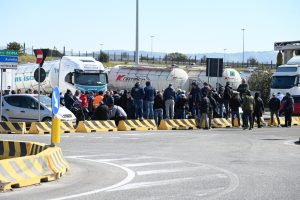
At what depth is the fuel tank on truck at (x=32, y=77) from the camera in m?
46.6

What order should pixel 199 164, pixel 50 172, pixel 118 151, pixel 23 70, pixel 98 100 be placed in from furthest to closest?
pixel 23 70
pixel 98 100
pixel 118 151
pixel 199 164
pixel 50 172

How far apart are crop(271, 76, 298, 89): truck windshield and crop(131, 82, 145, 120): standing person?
14.0m

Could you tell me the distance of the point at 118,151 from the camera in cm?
1827

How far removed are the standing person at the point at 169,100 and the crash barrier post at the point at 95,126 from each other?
3.06m

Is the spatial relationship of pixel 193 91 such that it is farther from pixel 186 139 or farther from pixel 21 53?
pixel 21 53

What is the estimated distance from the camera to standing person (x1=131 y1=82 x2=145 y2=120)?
2836 centimetres

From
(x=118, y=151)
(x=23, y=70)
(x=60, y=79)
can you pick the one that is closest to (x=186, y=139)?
(x=118, y=151)

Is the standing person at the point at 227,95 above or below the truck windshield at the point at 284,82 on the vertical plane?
below

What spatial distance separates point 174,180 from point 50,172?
235 cm

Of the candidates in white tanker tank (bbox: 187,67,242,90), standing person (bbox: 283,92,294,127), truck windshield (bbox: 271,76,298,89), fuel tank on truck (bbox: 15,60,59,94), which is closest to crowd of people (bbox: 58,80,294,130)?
standing person (bbox: 283,92,294,127)

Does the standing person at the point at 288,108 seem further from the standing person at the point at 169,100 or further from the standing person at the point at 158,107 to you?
the standing person at the point at 158,107

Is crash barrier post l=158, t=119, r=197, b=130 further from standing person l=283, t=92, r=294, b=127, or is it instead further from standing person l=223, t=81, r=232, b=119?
standing person l=283, t=92, r=294, b=127

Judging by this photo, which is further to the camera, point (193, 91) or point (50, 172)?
point (193, 91)

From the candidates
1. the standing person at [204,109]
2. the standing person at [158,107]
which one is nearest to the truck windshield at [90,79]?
the standing person at [158,107]
